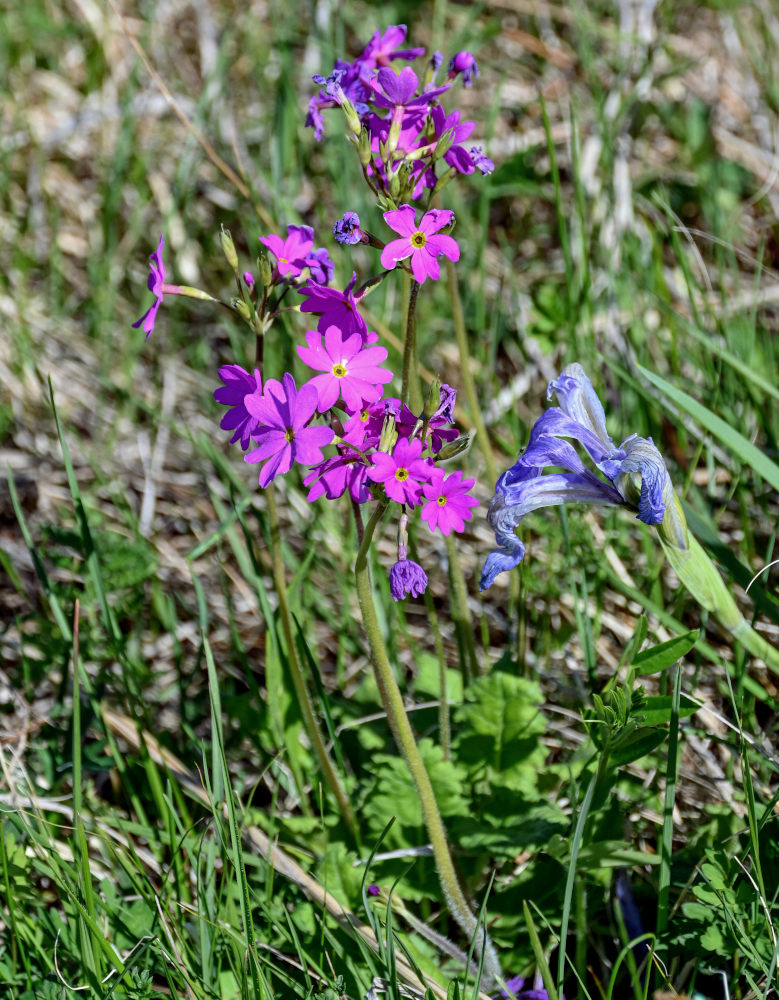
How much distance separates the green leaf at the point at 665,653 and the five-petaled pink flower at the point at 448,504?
0.47 meters

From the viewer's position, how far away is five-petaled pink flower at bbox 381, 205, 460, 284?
155 cm

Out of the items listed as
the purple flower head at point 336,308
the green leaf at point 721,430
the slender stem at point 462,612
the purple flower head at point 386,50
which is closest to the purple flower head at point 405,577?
the purple flower head at point 336,308

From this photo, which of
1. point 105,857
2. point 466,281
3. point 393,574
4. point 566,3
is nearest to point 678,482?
point 466,281

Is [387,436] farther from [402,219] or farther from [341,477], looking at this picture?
[402,219]

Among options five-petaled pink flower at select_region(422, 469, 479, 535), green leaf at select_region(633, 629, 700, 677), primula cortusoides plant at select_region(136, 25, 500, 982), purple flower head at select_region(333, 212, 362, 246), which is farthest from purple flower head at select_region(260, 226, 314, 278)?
green leaf at select_region(633, 629, 700, 677)

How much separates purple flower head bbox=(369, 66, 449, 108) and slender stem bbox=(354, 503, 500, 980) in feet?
2.46

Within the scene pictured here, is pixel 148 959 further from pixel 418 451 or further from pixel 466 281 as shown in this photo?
pixel 466 281

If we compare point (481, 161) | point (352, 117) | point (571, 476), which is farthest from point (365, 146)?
point (571, 476)

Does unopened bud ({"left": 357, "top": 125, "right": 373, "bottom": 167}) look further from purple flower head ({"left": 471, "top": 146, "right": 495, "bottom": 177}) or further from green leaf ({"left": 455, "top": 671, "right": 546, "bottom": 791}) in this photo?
green leaf ({"left": 455, "top": 671, "right": 546, "bottom": 791})

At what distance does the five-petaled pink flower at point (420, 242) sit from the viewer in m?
1.55

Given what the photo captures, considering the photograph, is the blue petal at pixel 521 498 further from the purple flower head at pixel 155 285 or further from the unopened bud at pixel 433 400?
the purple flower head at pixel 155 285

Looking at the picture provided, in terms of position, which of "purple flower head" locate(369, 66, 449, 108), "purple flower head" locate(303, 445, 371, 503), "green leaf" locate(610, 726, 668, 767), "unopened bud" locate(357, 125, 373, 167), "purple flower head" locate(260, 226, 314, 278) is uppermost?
"purple flower head" locate(369, 66, 449, 108)

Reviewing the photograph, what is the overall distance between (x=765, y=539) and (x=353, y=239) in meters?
1.71

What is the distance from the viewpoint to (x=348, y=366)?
1558 millimetres
